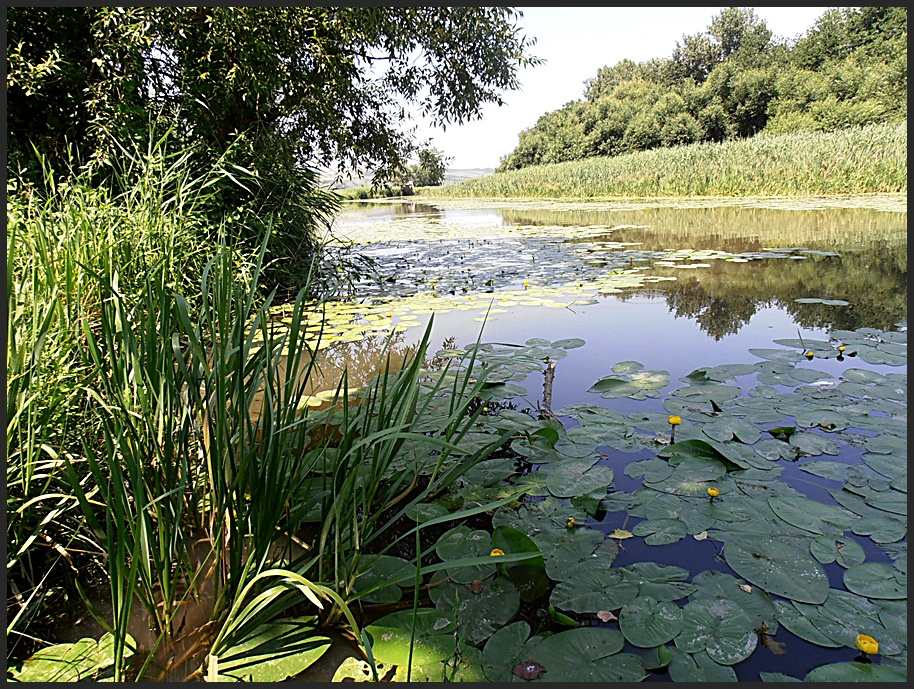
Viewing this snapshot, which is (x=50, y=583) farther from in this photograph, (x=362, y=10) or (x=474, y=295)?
(x=362, y=10)

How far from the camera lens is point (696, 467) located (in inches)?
58.7

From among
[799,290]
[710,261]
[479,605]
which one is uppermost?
[710,261]

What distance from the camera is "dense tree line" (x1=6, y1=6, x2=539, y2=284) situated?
3068 mm

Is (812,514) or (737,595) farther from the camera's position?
(812,514)

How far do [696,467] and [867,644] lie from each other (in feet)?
2.10

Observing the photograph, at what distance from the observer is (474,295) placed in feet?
13.2

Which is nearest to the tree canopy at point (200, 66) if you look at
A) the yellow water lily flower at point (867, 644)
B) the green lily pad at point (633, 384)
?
the green lily pad at point (633, 384)

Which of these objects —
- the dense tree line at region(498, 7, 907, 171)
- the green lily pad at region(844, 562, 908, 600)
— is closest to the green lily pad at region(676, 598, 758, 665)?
the green lily pad at region(844, 562, 908, 600)

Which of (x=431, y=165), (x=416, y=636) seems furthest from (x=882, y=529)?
(x=431, y=165)

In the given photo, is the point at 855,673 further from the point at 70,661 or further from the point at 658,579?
the point at 70,661

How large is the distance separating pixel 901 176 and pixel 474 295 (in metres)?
10.4

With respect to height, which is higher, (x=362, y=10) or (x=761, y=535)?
(x=362, y=10)

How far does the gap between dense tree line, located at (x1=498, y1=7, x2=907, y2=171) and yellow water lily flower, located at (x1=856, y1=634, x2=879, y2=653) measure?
23.0 meters

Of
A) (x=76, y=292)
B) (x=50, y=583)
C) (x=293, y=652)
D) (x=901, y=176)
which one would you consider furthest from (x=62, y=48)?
(x=901, y=176)
